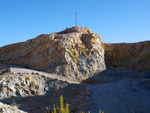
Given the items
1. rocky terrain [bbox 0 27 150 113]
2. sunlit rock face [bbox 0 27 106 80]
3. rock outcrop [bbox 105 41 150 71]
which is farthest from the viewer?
rock outcrop [bbox 105 41 150 71]

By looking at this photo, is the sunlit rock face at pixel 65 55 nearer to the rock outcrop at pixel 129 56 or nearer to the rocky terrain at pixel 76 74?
the rocky terrain at pixel 76 74

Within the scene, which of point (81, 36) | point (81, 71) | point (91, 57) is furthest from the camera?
point (81, 36)

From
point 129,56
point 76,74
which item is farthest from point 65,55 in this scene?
point 129,56

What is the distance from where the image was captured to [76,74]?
12.8 meters

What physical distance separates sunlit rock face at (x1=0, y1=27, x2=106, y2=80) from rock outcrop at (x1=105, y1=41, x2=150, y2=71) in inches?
47.5

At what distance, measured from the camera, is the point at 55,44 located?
1357cm

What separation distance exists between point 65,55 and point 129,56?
659 centimetres

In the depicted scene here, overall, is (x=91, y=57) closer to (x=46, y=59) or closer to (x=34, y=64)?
(x=46, y=59)

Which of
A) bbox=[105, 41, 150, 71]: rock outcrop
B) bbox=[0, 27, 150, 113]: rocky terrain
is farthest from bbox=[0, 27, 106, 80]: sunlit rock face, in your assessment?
bbox=[105, 41, 150, 71]: rock outcrop

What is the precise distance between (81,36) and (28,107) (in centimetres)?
872

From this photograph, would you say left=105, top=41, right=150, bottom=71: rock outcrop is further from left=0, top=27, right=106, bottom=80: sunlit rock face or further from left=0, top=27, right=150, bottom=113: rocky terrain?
left=0, top=27, right=106, bottom=80: sunlit rock face

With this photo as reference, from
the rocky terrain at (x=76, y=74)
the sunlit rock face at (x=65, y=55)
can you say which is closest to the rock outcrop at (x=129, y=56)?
the rocky terrain at (x=76, y=74)

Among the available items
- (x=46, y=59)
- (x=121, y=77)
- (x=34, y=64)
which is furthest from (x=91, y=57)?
(x=34, y=64)

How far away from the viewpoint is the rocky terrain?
7.99m
